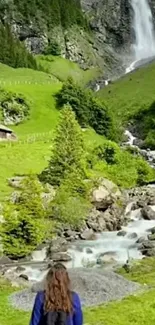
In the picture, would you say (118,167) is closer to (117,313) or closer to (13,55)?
(117,313)

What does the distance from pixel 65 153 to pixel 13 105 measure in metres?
51.6

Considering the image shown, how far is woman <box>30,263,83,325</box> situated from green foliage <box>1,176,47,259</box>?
36903 mm

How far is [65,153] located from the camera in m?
75.0

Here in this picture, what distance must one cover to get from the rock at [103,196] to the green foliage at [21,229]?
1304cm

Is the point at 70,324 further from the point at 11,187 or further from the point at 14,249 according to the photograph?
the point at 11,187

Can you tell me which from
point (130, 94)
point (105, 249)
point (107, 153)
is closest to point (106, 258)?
point (105, 249)

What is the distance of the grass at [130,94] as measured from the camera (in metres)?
154

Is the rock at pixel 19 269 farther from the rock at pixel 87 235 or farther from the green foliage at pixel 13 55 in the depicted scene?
the green foliage at pixel 13 55

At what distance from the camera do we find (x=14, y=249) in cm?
5028

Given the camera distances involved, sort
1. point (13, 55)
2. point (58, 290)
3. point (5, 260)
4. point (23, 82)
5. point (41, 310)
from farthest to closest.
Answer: point (13, 55) < point (23, 82) < point (5, 260) < point (41, 310) < point (58, 290)

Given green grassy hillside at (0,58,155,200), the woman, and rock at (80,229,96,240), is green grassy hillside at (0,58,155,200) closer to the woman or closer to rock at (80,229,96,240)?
rock at (80,229,96,240)

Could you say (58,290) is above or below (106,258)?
below

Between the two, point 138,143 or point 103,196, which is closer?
point 103,196

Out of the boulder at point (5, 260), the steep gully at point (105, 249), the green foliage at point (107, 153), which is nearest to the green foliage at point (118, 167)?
the green foliage at point (107, 153)
